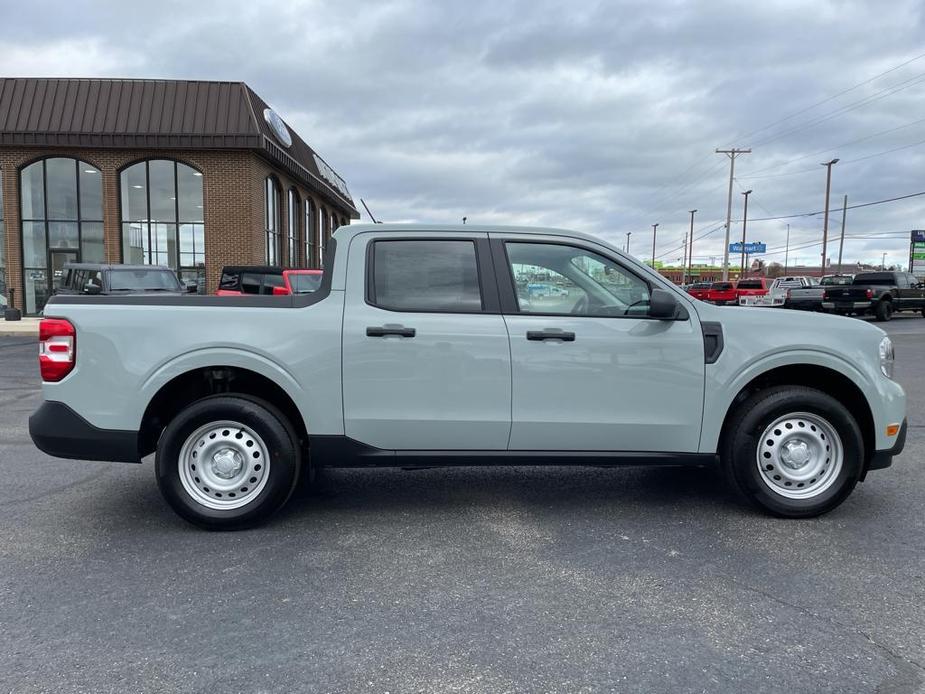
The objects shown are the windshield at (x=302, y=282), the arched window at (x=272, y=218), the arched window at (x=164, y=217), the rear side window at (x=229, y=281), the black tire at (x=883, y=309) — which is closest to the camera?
the windshield at (x=302, y=282)

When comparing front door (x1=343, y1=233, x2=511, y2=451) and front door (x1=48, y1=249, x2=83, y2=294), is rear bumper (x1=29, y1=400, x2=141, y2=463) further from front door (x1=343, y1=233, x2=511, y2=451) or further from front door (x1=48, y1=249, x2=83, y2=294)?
front door (x1=48, y1=249, x2=83, y2=294)

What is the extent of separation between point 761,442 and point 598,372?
115 cm

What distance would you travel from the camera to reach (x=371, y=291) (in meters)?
4.36

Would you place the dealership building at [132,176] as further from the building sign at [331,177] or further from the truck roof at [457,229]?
the truck roof at [457,229]

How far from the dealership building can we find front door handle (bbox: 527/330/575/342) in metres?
20.0

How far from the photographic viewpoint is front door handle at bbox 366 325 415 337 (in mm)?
4227

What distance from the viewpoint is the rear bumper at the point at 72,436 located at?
4191mm

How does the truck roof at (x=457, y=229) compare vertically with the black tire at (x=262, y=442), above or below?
above

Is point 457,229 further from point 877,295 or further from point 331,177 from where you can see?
point 331,177

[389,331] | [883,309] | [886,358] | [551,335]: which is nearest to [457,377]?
[389,331]

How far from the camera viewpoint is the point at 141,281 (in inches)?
592

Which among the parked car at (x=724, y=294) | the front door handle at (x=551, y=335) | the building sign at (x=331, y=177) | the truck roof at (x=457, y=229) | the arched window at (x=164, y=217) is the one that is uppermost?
the building sign at (x=331, y=177)

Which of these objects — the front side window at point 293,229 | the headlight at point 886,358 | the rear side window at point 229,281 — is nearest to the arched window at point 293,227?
the front side window at point 293,229

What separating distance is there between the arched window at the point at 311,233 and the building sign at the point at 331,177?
142cm
